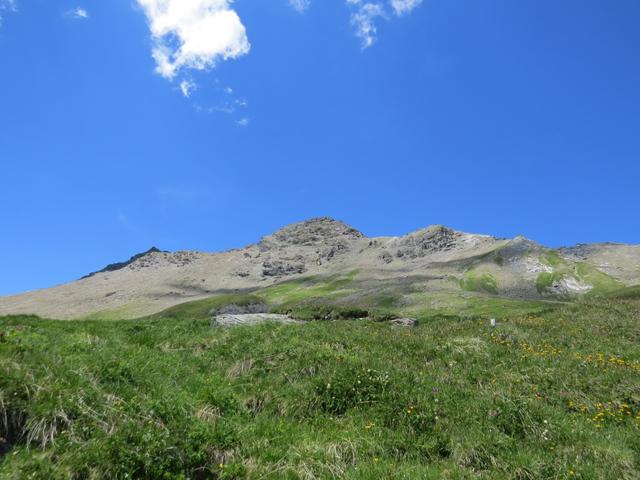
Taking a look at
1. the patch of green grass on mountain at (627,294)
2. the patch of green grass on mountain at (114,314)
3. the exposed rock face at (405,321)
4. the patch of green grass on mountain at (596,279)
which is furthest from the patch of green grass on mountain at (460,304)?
the patch of green grass on mountain at (114,314)

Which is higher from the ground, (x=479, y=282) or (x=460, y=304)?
(x=479, y=282)

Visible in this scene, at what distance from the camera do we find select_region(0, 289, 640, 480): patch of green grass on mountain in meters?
7.24

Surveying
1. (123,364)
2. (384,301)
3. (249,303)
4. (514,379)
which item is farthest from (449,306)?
(123,364)

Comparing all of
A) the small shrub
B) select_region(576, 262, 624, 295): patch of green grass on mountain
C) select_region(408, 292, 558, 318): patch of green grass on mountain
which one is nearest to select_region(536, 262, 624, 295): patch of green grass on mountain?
select_region(576, 262, 624, 295): patch of green grass on mountain

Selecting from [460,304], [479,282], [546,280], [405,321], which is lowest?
[405,321]

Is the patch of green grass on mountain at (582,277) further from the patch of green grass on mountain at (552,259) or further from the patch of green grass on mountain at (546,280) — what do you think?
the patch of green grass on mountain at (552,259)

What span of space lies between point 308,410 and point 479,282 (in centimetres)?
15541

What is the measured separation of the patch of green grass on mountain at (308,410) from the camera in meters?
7.24

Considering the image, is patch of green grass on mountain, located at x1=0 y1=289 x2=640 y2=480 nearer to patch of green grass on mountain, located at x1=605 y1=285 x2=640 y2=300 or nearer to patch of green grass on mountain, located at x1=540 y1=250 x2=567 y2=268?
patch of green grass on mountain, located at x1=605 y1=285 x2=640 y2=300

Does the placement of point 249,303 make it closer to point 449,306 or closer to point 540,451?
point 449,306

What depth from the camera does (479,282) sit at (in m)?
156

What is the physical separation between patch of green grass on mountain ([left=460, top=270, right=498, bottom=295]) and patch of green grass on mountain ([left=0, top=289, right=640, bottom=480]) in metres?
140

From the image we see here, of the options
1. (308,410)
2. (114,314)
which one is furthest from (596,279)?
(114,314)

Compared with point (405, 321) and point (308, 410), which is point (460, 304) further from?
point (308, 410)
